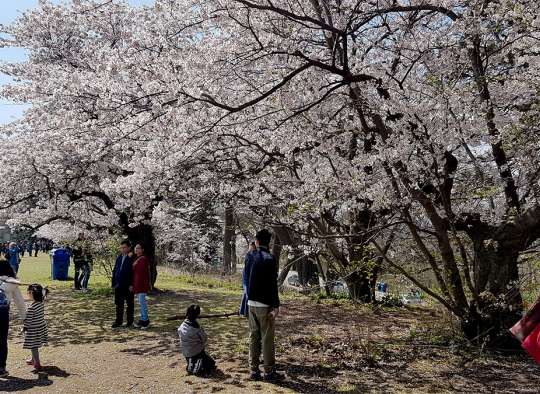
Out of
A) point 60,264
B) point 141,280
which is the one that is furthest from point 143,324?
point 60,264

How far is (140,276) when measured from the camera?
30.4ft

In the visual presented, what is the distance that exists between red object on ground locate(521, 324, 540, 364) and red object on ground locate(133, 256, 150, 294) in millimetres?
7309

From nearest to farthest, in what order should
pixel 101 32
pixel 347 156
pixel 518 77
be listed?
pixel 518 77 → pixel 347 156 → pixel 101 32

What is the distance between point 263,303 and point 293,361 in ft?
4.52

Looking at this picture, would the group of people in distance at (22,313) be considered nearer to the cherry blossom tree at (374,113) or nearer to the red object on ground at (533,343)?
the cherry blossom tree at (374,113)

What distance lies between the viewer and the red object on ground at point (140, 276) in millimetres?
9234

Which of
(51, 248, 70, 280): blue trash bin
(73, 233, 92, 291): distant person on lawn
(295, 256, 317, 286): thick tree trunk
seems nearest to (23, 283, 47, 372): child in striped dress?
(73, 233, 92, 291): distant person on lawn

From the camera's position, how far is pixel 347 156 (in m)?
9.05

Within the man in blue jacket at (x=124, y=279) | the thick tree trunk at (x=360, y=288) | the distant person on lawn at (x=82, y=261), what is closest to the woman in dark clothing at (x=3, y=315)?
the man in blue jacket at (x=124, y=279)

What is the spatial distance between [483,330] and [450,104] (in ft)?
10.4

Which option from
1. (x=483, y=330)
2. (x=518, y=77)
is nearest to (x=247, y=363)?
(x=483, y=330)

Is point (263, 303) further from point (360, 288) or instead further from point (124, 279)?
point (360, 288)

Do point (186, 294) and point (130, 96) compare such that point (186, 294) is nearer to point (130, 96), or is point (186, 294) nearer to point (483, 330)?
point (130, 96)

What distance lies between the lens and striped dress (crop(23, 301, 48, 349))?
21.2 feet
